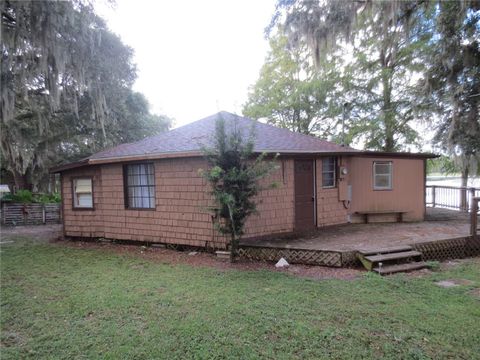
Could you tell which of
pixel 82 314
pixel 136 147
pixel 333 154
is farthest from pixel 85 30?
pixel 333 154

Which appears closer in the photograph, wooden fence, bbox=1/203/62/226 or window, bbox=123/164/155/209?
window, bbox=123/164/155/209

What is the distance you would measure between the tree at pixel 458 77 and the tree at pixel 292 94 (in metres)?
5.21

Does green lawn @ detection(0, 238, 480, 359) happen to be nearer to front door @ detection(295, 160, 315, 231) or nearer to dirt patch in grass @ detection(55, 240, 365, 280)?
dirt patch in grass @ detection(55, 240, 365, 280)

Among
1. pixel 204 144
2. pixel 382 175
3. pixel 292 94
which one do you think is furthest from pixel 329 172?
pixel 292 94

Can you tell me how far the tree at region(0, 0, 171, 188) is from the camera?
6000 mm

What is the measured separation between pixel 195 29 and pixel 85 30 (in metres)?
8.17

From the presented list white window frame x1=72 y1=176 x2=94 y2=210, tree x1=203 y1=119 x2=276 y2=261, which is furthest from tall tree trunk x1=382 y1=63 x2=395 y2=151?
white window frame x1=72 y1=176 x2=94 y2=210

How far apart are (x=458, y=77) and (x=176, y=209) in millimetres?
8982

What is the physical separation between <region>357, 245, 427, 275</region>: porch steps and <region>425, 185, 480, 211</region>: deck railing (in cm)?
696

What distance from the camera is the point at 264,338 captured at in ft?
9.67

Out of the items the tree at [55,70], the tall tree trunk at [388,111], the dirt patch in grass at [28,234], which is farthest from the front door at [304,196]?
the dirt patch in grass at [28,234]

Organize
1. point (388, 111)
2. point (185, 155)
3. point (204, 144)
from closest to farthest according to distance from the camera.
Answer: point (185, 155) < point (204, 144) < point (388, 111)

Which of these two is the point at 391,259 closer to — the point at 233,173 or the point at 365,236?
the point at 365,236

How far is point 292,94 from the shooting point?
15875 millimetres
